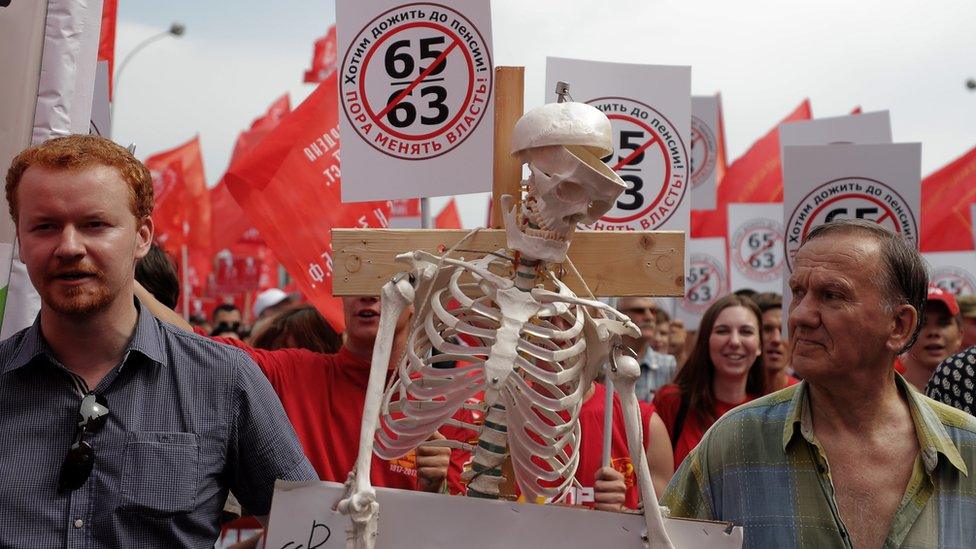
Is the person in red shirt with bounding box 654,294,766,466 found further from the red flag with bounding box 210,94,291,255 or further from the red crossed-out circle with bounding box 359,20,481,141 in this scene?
the red flag with bounding box 210,94,291,255

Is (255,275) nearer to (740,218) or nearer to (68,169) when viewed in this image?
(740,218)

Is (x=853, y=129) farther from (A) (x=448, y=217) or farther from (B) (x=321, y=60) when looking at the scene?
(B) (x=321, y=60)

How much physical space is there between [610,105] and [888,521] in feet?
8.46

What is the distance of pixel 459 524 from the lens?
285 centimetres

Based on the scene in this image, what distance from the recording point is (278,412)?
311 cm

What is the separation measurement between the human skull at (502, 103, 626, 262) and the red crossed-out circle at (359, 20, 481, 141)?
1.27 meters

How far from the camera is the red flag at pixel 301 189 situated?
579 centimetres

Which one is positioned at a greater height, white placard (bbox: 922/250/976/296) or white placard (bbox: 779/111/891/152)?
white placard (bbox: 779/111/891/152)

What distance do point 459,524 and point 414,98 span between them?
1.93 metres

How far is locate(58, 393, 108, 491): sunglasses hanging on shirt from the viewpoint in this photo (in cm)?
277

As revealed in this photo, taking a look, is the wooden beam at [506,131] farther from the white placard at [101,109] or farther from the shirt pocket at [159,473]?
the white placard at [101,109]

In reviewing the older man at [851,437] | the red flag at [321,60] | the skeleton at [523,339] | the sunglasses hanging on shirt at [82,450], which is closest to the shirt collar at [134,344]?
the sunglasses hanging on shirt at [82,450]

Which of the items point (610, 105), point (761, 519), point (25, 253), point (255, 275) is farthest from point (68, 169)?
point (255, 275)

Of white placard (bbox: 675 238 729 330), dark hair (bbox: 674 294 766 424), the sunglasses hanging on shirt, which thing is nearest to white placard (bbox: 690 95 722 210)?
white placard (bbox: 675 238 729 330)
